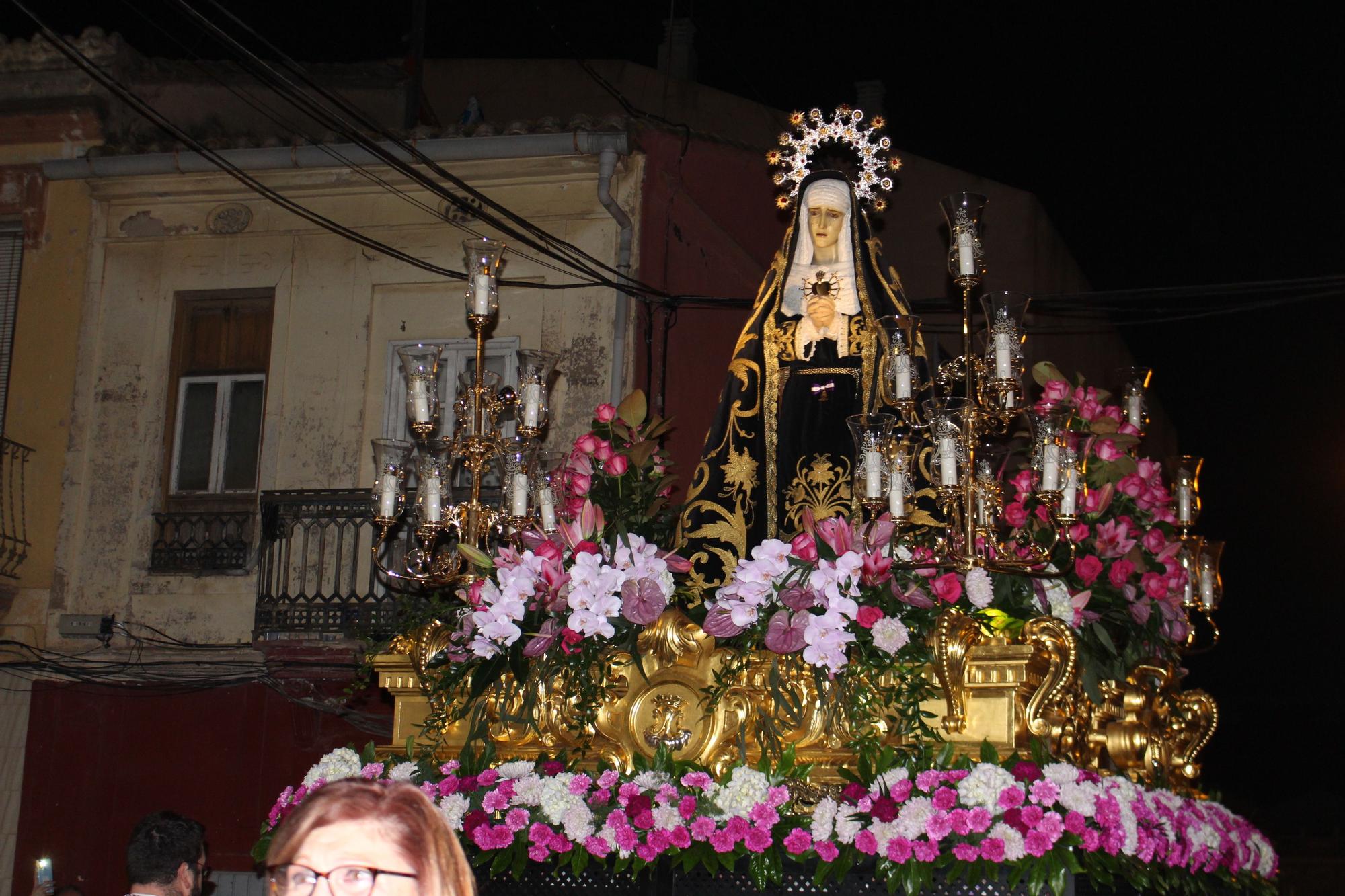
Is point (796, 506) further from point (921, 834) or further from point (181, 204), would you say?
point (181, 204)

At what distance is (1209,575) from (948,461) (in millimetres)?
2076

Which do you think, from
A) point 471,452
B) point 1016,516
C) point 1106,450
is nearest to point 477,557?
point 471,452

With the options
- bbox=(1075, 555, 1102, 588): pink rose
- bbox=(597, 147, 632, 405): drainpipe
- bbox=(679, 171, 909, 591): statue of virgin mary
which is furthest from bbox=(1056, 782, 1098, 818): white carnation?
bbox=(597, 147, 632, 405): drainpipe

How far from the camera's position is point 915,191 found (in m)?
12.5

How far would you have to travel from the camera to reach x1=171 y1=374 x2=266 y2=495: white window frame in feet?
35.1

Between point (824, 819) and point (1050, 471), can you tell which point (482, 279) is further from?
point (824, 819)

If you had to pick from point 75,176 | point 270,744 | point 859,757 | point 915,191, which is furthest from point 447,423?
point 859,757

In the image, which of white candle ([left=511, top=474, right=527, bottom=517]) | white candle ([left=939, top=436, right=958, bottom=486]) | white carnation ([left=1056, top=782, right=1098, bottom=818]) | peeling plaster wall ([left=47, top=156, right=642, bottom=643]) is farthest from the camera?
peeling plaster wall ([left=47, top=156, right=642, bottom=643])

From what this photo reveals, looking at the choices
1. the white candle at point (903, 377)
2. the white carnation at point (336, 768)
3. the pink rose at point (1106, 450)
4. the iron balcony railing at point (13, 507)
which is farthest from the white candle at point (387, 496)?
the iron balcony railing at point (13, 507)

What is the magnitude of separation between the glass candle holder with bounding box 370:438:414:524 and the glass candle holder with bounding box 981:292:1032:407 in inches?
71.7

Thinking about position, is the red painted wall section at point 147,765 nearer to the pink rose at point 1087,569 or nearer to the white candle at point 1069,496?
the pink rose at point 1087,569

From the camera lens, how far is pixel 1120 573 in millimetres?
4902

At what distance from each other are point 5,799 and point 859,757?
317 inches

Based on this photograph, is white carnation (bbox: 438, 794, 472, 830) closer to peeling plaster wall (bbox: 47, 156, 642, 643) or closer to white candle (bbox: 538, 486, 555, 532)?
white candle (bbox: 538, 486, 555, 532)
